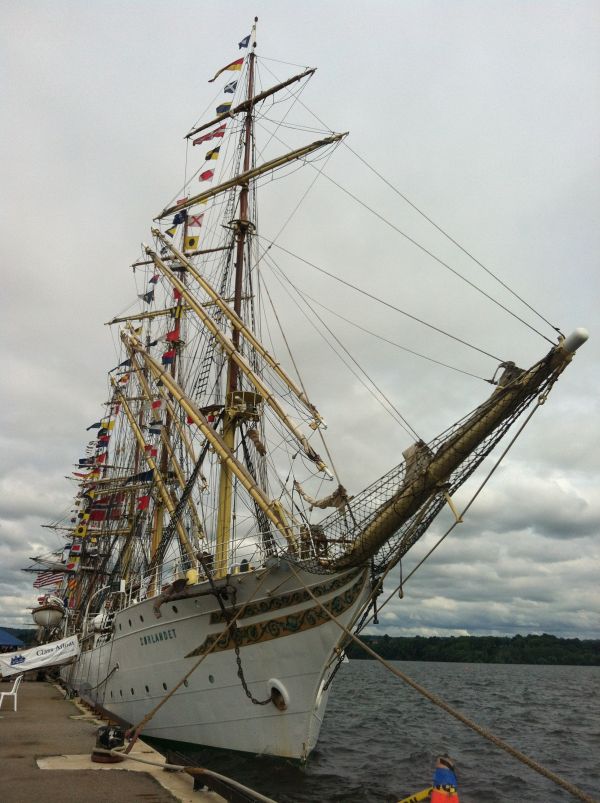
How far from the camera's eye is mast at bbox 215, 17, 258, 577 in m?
19.0

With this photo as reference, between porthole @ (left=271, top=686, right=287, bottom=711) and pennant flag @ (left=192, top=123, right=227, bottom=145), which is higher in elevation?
pennant flag @ (left=192, top=123, right=227, bottom=145)

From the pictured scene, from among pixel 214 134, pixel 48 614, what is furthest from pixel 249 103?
pixel 48 614

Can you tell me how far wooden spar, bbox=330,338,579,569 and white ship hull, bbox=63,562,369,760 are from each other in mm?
1372

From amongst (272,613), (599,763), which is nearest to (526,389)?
(272,613)

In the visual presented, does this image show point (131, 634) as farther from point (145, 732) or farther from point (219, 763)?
point (219, 763)

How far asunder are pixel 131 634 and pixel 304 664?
7.34 meters

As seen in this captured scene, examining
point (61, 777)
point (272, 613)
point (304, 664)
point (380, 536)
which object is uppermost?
point (380, 536)

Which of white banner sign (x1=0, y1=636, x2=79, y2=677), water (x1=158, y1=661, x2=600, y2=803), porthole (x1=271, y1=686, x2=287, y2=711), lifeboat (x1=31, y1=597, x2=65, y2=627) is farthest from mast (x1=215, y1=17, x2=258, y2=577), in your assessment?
lifeboat (x1=31, y1=597, x2=65, y2=627)

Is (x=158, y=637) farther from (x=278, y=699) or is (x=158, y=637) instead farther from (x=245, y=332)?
(x=245, y=332)

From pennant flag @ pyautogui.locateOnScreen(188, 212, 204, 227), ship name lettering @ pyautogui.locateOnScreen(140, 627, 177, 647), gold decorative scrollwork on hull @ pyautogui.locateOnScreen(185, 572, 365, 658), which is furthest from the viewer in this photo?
pennant flag @ pyautogui.locateOnScreen(188, 212, 204, 227)

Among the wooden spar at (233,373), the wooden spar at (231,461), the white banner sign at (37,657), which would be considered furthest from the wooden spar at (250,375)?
the white banner sign at (37,657)

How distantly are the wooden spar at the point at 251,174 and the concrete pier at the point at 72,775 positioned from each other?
19175 millimetres

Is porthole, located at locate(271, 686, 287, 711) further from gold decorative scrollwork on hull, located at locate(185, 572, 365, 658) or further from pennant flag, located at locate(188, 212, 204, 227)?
pennant flag, located at locate(188, 212, 204, 227)

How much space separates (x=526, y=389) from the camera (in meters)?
10.9
